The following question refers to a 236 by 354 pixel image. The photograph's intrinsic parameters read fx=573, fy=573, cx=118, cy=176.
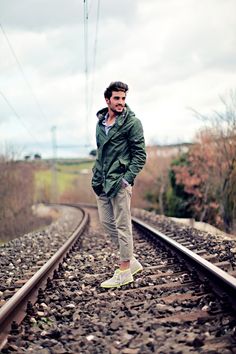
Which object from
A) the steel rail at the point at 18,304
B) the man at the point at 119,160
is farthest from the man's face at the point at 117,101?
the steel rail at the point at 18,304

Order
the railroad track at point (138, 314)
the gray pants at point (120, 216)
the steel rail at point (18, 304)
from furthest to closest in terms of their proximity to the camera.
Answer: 1. the gray pants at point (120, 216)
2. the steel rail at point (18, 304)
3. the railroad track at point (138, 314)

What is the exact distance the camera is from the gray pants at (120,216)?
568 centimetres

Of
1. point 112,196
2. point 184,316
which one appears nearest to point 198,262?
point 112,196

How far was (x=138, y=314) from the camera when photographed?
442cm

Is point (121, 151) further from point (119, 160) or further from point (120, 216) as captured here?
point (120, 216)

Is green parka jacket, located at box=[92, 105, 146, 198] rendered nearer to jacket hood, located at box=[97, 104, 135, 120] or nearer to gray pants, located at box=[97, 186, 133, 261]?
jacket hood, located at box=[97, 104, 135, 120]

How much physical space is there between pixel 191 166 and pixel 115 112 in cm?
2648

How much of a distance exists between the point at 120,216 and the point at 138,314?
1.47 meters

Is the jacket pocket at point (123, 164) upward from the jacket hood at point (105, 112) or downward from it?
downward

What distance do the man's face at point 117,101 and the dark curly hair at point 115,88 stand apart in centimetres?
3

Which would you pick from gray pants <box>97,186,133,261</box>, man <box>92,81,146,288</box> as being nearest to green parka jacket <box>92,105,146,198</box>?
man <box>92,81,146,288</box>

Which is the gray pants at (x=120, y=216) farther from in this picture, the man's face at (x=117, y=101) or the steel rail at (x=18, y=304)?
the steel rail at (x=18, y=304)

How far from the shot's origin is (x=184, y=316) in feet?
13.9

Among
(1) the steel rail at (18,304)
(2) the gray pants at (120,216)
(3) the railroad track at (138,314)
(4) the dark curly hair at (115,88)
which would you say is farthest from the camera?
(2) the gray pants at (120,216)
